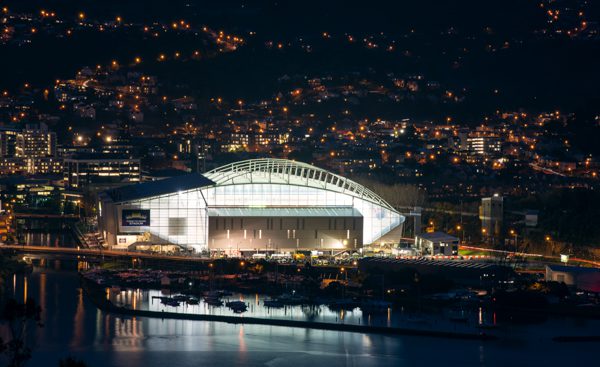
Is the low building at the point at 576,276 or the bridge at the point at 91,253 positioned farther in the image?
the bridge at the point at 91,253

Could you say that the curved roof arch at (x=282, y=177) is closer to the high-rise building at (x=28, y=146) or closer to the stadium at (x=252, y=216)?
the stadium at (x=252, y=216)

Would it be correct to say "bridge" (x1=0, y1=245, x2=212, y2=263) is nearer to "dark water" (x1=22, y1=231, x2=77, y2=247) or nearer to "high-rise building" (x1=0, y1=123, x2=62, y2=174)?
"dark water" (x1=22, y1=231, x2=77, y2=247)

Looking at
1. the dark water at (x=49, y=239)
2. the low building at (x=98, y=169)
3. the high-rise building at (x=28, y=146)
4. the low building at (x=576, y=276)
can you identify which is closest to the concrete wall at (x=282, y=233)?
the low building at (x=576, y=276)

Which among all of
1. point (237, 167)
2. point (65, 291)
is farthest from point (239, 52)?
point (65, 291)

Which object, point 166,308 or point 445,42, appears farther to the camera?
point 445,42

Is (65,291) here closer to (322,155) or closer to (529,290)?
(529,290)
